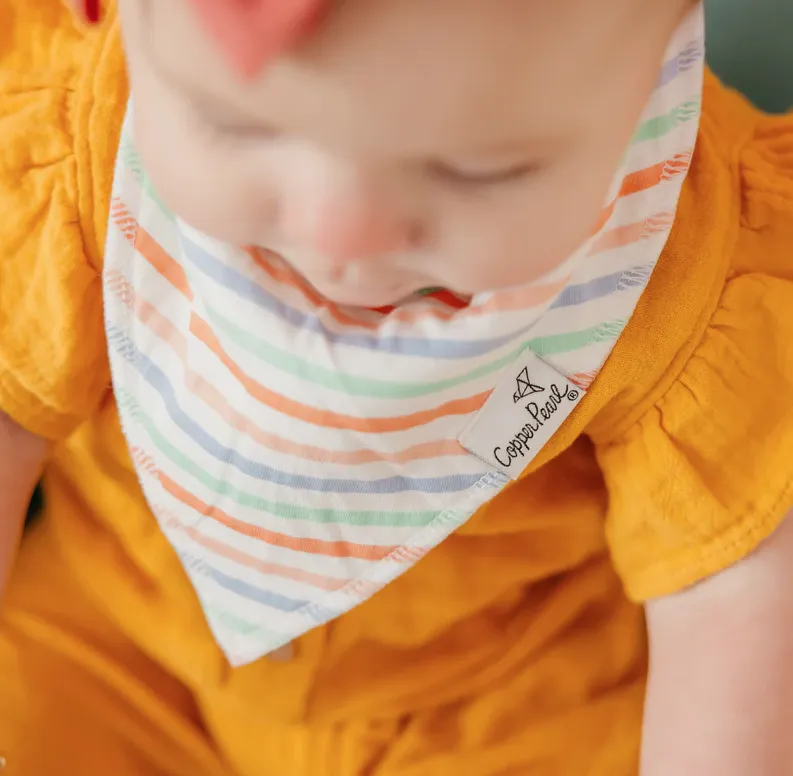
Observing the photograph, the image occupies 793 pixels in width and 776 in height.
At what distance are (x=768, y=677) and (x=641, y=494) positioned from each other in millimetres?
120

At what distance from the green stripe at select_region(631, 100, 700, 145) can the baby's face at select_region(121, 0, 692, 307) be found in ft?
0.34

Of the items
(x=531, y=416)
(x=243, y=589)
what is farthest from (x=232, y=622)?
(x=531, y=416)

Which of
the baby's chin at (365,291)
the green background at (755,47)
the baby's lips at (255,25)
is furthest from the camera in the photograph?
the green background at (755,47)

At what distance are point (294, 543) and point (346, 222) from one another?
0.27 m

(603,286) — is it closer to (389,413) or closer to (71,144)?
(389,413)

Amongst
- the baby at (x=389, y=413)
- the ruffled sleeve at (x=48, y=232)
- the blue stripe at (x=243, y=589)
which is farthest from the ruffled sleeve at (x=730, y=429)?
the ruffled sleeve at (x=48, y=232)

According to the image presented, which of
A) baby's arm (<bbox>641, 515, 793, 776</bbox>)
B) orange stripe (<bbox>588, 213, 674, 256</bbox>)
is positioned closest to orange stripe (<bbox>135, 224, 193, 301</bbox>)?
orange stripe (<bbox>588, 213, 674, 256</bbox>)

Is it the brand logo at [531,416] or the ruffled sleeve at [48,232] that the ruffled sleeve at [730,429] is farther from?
the ruffled sleeve at [48,232]

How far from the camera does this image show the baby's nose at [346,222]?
0.32m

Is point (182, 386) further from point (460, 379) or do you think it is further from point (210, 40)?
point (210, 40)

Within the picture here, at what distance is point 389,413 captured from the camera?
0.48m

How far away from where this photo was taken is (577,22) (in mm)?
279

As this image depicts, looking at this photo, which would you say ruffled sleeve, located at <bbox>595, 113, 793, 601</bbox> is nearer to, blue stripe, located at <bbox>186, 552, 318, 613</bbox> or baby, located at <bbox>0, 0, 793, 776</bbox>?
baby, located at <bbox>0, 0, 793, 776</bbox>

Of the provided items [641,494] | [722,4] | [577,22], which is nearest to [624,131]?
[577,22]
